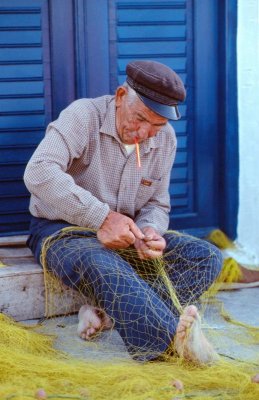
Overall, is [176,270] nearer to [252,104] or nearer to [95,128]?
[95,128]

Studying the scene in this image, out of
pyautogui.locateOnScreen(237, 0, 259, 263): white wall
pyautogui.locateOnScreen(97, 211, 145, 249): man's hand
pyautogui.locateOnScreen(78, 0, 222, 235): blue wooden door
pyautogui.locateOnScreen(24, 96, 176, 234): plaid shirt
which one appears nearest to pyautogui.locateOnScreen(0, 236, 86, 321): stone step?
pyautogui.locateOnScreen(24, 96, 176, 234): plaid shirt

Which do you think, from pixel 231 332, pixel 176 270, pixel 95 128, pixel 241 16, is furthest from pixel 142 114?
pixel 241 16

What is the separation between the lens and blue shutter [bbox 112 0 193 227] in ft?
18.0

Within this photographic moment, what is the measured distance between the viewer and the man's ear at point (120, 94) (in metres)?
4.40

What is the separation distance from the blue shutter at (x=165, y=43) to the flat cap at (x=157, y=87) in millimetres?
1205

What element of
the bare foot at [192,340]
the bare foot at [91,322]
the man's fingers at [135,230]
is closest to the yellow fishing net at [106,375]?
the bare foot at [192,340]

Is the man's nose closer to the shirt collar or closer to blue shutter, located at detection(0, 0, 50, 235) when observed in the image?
the shirt collar

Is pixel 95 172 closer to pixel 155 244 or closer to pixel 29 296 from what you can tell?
pixel 155 244

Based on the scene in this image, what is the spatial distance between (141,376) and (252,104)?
2.51 meters

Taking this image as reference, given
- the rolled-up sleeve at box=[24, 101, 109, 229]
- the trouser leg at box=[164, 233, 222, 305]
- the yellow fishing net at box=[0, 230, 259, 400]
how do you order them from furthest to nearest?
the trouser leg at box=[164, 233, 222, 305] < the rolled-up sleeve at box=[24, 101, 109, 229] < the yellow fishing net at box=[0, 230, 259, 400]

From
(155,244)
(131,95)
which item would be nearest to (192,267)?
(155,244)

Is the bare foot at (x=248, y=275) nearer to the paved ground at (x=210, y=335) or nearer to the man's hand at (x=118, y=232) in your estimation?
the paved ground at (x=210, y=335)

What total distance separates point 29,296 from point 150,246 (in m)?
0.80

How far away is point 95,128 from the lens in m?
4.51
